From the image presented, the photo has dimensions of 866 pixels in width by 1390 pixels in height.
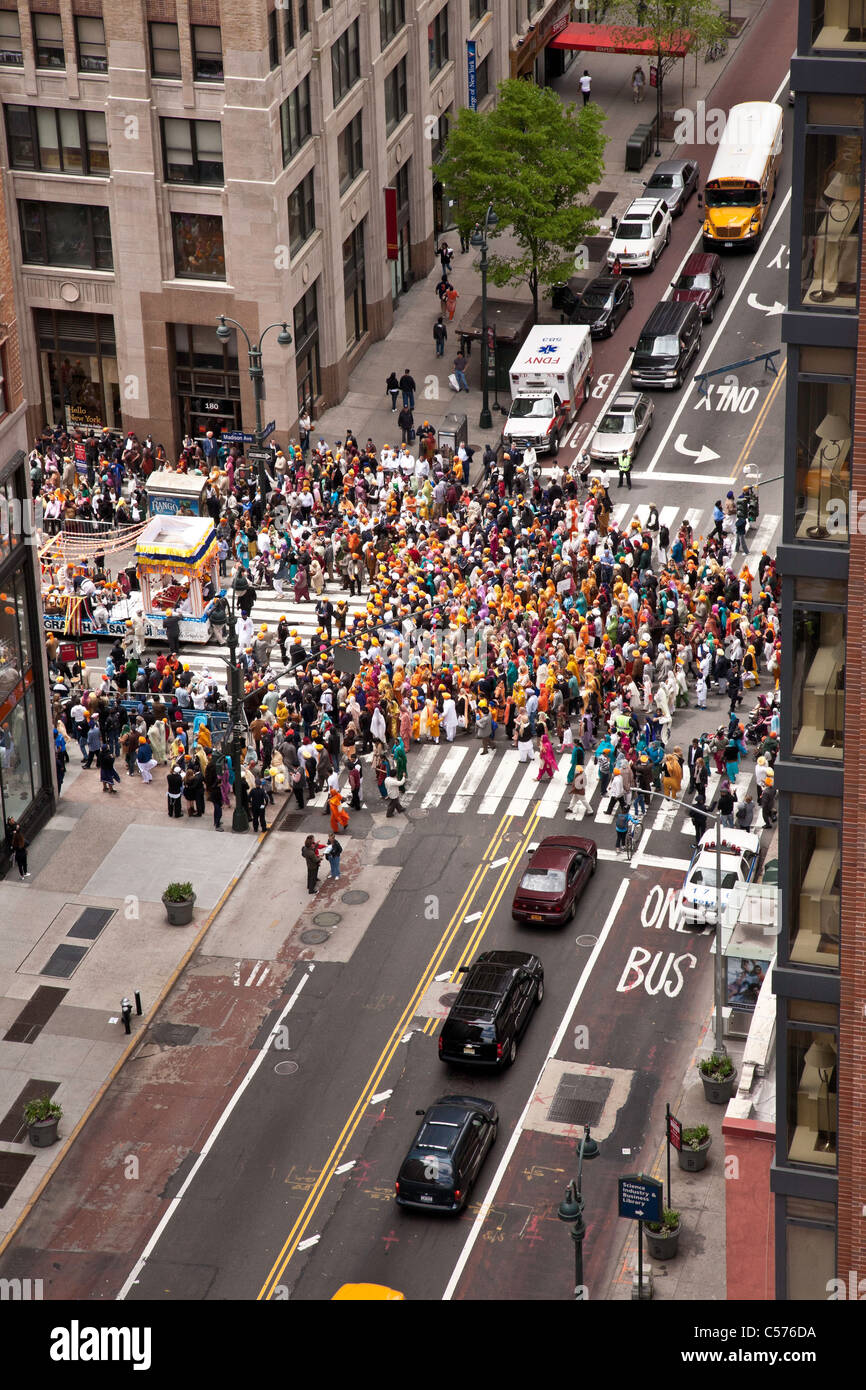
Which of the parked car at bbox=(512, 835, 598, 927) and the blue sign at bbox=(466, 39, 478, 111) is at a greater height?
the blue sign at bbox=(466, 39, 478, 111)

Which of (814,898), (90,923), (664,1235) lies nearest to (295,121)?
(90,923)

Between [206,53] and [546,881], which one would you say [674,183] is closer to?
[206,53]

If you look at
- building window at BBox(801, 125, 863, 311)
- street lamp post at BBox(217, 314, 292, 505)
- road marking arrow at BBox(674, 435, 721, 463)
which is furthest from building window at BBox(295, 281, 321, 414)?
building window at BBox(801, 125, 863, 311)

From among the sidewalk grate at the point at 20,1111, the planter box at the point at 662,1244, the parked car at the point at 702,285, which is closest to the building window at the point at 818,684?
the planter box at the point at 662,1244

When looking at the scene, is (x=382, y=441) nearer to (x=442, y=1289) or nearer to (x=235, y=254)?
(x=235, y=254)

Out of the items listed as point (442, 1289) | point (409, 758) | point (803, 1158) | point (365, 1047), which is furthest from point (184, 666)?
point (803, 1158)

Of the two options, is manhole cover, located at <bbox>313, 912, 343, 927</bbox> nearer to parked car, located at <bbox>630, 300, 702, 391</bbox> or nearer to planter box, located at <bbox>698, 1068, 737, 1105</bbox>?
planter box, located at <bbox>698, 1068, 737, 1105</bbox>

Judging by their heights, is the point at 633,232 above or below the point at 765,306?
above
